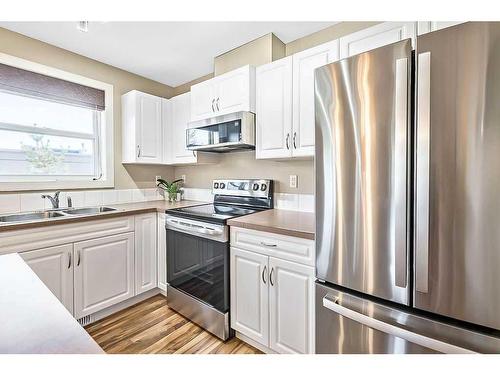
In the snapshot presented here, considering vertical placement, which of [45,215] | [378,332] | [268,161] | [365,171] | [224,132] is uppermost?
[224,132]

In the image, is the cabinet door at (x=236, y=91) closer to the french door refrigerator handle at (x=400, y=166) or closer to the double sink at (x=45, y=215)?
the french door refrigerator handle at (x=400, y=166)

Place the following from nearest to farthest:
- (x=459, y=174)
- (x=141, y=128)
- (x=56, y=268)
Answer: (x=459, y=174) → (x=56, y=268) → (x=141, y=128)

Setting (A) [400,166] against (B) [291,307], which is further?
(B) [291,307]

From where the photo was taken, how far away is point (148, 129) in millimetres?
2744

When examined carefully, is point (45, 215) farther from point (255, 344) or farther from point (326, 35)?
point (326, 35)

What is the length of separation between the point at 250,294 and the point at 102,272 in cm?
130

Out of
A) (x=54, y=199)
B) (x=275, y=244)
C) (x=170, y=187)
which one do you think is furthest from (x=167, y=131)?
(x=275, y=244)

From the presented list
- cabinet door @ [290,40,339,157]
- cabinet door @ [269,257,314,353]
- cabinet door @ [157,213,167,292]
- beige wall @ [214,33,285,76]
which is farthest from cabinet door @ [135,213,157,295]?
beige wall @ [214,33,285,76]

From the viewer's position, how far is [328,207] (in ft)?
3.93

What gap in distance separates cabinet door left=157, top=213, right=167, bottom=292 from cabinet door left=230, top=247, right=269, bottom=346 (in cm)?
91

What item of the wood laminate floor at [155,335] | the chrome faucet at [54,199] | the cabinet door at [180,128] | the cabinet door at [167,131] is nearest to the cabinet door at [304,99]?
the cabinet door at [180,128]

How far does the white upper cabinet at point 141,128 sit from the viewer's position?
265cm
